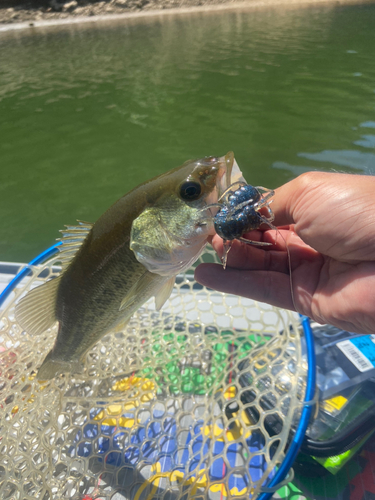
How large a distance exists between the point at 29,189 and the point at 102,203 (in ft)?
6.84

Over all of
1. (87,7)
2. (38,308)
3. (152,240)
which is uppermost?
(87,7)

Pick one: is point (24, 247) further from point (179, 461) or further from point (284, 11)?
point (284, 11)

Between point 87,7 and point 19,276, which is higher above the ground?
point 87,7

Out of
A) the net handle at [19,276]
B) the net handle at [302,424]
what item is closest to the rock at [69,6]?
the net handle at [19,276]

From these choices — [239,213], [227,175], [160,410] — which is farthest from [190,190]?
[160,410]

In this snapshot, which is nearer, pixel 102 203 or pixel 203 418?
pixel 203 418

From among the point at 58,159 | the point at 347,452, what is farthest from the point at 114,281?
the point at 58,159

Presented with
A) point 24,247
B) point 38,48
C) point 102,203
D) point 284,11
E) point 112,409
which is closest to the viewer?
point 112,409

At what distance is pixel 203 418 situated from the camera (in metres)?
2.27

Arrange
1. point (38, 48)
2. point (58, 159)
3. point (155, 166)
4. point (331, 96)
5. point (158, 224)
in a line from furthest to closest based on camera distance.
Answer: point (38, 48)
point (331, 96)
point (58, 159)
point (155, 166)
point (158, 224)

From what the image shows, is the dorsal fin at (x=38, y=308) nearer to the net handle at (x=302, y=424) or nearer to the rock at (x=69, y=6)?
the net handle at (x=302, y=424)

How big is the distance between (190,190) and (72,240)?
0.91 meters

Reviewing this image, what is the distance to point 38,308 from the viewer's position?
2.12 metres

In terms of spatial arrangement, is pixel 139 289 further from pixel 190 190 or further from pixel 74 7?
pixel 74 7
